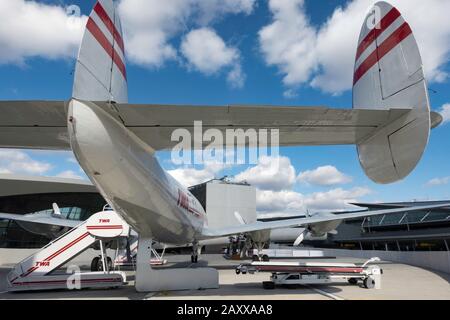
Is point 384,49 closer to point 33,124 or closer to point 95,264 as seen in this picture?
point 33,124

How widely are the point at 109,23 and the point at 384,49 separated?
5602 millimetres

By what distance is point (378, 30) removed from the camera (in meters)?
6.93

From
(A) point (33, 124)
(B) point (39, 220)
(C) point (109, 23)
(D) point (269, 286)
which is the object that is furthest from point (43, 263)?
(B) point (39, 220)

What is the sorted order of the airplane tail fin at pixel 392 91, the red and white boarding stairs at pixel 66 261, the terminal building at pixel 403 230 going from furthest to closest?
the terminal building at pixel 403 230 < the red and white boarding stairs at pixel 66 261 < the airplane tail fin at pixel 392 91

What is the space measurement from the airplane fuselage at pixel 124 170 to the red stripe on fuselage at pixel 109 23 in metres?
1.90

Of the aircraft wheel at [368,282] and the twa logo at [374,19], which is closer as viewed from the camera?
the twa logo at [374,19]

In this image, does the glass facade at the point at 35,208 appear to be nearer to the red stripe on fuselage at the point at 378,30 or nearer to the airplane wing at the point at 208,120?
the airplane wing at the point at 208,120

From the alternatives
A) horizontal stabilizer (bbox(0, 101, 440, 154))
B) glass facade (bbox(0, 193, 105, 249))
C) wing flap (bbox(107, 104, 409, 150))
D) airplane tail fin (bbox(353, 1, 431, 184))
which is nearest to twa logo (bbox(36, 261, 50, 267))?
horizontal stabilizer (bbox(0, 101, 440, 154))

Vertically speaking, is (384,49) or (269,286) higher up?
(384,49)

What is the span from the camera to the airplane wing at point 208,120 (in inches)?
247

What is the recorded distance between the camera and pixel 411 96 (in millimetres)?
6051

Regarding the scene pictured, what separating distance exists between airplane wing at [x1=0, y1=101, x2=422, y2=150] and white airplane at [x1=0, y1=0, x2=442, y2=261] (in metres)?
0.02

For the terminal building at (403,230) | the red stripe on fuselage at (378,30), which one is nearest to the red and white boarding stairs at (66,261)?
the red stripe on fuselage at (378,30)

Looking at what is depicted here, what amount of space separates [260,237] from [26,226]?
13.5 metres
